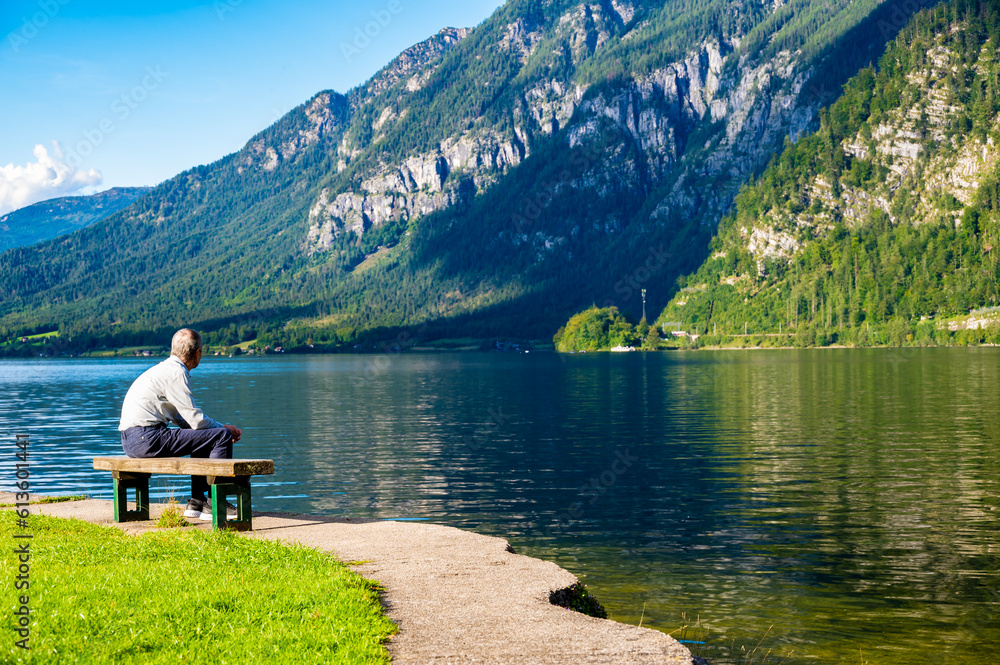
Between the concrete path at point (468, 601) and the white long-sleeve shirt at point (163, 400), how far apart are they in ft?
8.49

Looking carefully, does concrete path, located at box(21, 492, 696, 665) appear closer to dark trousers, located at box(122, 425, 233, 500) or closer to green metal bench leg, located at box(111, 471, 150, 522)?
green metal bench leg, located at box(111, 471, 150, 522)

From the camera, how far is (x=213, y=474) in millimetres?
19141

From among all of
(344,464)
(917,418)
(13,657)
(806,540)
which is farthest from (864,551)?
(917,418)

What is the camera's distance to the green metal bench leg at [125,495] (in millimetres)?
21266

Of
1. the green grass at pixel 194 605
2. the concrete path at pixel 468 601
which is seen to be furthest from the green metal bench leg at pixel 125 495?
the green grass at pixel 194 605

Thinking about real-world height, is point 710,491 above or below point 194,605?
below

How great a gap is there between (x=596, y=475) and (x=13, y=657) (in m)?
33.3

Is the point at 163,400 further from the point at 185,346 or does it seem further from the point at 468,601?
the point at 468,601

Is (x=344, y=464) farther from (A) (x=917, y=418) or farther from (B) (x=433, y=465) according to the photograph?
(A) (x=917, y=418)

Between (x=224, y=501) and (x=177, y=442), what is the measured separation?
5.84 feet

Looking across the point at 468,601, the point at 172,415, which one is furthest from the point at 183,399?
the point at 468,601

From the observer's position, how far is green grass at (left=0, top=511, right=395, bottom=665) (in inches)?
445

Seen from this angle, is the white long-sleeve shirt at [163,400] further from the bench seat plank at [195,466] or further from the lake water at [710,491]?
the lake water at [710,491]

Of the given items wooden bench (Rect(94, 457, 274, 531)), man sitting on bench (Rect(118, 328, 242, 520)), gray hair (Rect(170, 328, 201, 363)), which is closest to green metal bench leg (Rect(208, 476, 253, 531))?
wooden bench (Rect(94, 457, 274, 531))
